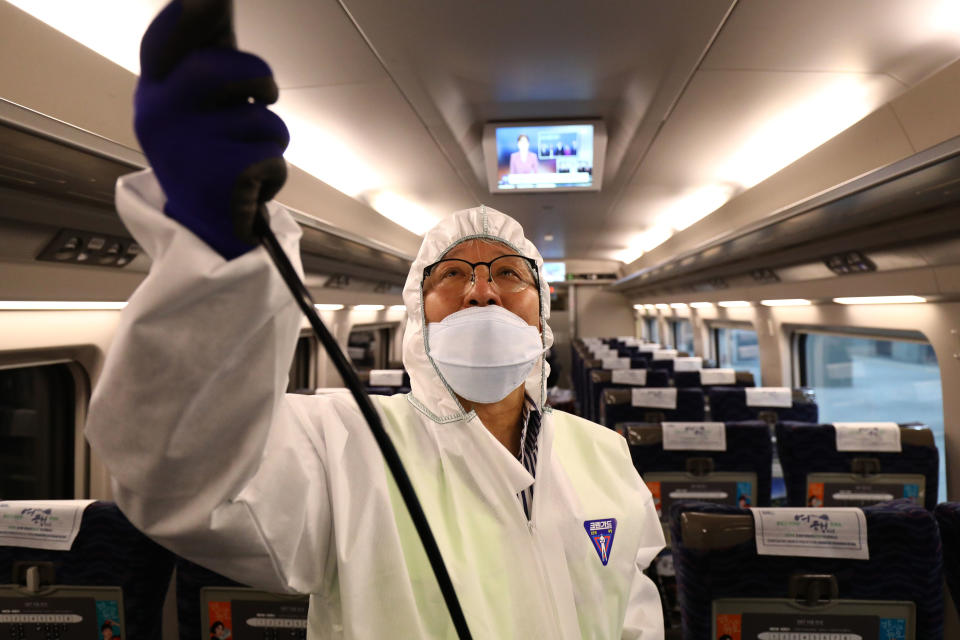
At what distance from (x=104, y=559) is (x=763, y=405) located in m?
3.98

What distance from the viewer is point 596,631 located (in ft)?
3.78

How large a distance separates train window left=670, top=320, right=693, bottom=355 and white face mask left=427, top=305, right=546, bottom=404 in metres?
12.1

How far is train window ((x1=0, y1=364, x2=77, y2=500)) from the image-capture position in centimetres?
306

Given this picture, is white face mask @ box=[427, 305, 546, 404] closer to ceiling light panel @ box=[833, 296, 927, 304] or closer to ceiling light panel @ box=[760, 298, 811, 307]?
ceiling light panel @ box=[833, 296, 927, 304]

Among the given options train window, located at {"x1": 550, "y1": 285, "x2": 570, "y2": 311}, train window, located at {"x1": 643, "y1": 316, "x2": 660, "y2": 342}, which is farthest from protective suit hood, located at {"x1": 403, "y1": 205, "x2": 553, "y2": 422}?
train window, located at {"x1": 643, "y1": 316, "x2": 660, "y2": 342}

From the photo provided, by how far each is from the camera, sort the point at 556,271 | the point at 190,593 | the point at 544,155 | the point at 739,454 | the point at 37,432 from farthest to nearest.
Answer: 1. the point at 556,271
2. the point at 544,155
3. the point at 37,432
4. the point at 739,454
5. the point at 190,593

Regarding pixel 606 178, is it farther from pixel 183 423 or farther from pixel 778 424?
pixel 183 423

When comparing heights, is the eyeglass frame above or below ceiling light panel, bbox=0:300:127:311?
below

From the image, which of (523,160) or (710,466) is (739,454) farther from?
(523,160)

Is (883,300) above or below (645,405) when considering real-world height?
above

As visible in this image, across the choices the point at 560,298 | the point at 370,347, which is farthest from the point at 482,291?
the point at 560,298

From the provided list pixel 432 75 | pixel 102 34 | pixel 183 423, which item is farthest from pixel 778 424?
pixel 102 34

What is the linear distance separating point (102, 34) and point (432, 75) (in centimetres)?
128

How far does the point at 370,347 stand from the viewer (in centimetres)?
931
